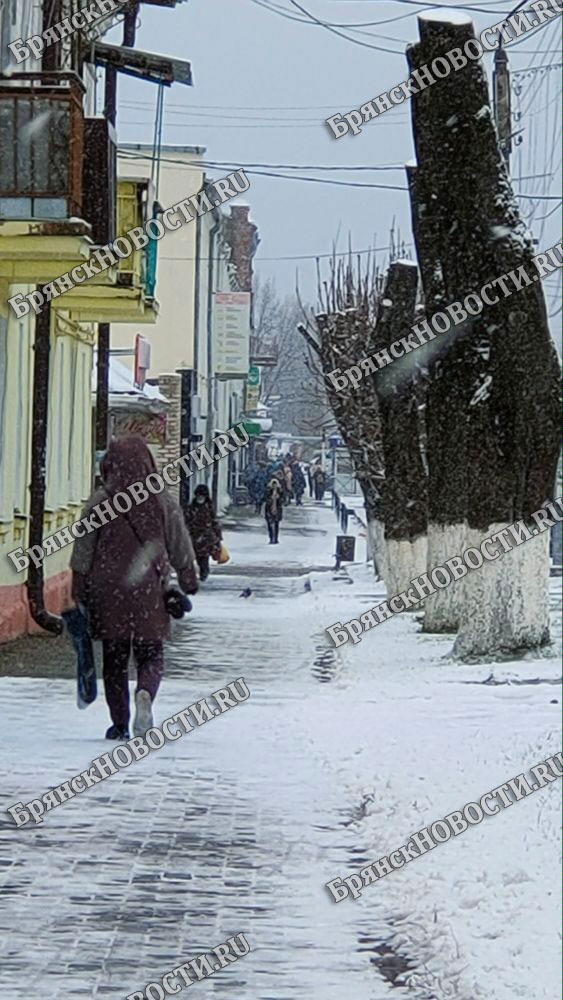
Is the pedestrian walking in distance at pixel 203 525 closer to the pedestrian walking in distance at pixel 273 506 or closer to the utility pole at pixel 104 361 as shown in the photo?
the utility pole at pixel 104 361

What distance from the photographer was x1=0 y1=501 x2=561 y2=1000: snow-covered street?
5.46 m

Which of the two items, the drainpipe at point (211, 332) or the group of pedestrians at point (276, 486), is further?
the drainpipe at point (211, 332)

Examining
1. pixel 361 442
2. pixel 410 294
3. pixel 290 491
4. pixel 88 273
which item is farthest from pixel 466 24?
pixel 290 491

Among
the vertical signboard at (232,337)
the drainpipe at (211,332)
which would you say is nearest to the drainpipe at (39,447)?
the drainpipe at (211,332)

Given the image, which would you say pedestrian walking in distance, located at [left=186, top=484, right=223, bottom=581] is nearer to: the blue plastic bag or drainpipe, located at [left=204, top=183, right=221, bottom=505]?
drainpipe, located at [left=204, top=183, right=221, bottom=505]

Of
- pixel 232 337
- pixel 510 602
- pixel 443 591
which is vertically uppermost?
pixel 232 337

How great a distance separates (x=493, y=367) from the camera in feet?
45.1

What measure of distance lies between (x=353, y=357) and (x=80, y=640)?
68.8ft

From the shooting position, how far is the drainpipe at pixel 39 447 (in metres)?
17.1

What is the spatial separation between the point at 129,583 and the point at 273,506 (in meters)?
30.6

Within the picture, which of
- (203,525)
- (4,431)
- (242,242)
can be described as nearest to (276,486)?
(203,525)

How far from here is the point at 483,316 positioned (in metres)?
13.8

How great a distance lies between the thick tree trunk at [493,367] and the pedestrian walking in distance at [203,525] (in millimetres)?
11899

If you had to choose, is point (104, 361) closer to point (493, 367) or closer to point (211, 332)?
point (493, 367)
